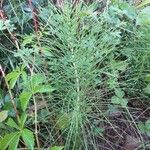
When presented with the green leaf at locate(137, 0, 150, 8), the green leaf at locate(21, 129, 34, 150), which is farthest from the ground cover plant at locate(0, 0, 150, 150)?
the green leaf at locate(137, 0, 150, 8)

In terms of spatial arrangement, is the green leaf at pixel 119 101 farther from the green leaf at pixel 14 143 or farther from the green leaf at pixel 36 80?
the green leaf at pixel 14 143

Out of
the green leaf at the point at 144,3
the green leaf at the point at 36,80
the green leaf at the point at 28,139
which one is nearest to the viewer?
the green leaf at the point at 28,139

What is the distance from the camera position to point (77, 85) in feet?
4.58

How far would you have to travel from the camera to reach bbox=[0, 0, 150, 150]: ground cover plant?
55.2 inches

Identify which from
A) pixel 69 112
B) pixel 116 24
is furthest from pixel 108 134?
pixel 116 24

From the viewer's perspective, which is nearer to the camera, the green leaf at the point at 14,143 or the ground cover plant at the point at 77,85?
the green leaf at the point at 14,143

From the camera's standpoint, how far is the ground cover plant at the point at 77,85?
1403 mm

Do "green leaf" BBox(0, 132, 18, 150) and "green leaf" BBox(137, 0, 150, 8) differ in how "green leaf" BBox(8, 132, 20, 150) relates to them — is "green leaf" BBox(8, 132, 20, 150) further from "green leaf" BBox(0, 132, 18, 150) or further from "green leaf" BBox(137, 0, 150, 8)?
"green leaf" BBox(137, 0, 150, 8)

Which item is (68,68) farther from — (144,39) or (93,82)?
(144,39)

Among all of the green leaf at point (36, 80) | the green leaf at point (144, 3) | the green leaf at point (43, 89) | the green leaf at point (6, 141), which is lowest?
the green leaf at point (6, 141)

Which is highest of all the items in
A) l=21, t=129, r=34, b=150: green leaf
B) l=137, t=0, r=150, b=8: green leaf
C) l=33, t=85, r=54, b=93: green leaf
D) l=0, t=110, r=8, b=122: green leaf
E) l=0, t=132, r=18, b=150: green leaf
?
l=137, t=0, r=150, b=8: green leaf

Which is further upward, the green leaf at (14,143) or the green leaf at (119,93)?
the green leaf at (119,93)

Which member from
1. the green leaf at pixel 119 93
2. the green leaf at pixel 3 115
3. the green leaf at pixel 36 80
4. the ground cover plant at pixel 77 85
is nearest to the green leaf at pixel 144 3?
the ground cover plant at pixel 77 85

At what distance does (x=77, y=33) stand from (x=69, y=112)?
0.31 metres
